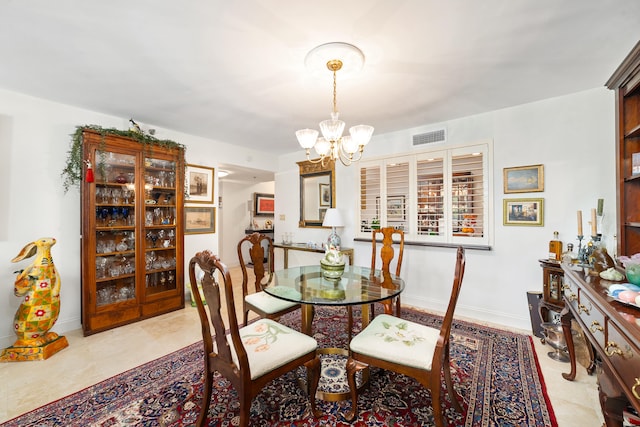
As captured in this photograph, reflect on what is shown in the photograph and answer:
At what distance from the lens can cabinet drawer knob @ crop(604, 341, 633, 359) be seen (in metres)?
1.07

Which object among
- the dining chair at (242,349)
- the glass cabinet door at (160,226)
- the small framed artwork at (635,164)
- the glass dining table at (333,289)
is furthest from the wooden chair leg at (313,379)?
the glass cabinet door at (160,226)

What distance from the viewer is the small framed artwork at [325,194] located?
4.49m

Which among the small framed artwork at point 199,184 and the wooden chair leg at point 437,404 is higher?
the small framed artwork at point 199,184

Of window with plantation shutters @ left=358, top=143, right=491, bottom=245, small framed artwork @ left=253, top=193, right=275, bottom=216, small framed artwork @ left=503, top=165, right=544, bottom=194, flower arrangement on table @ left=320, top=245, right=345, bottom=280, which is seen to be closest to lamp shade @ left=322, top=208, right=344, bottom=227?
window with plantation shutters @ left=358, top=143, right=491, bottom=245

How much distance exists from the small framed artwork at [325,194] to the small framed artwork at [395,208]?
3.45 ft

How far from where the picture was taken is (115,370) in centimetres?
218

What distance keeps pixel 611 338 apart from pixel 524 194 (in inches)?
80.7

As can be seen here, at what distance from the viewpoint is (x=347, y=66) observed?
6.82 feet

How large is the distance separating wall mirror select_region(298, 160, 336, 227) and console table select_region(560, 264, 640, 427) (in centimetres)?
314

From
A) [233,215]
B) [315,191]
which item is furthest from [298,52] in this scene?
[233,215]

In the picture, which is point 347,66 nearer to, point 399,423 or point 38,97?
point 399,423

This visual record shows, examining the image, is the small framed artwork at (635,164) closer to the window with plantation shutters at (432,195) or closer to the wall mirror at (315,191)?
the window with plantation shutters at (432,195)

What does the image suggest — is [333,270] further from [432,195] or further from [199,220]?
[199,220]

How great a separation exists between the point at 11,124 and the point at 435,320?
4.74 m
